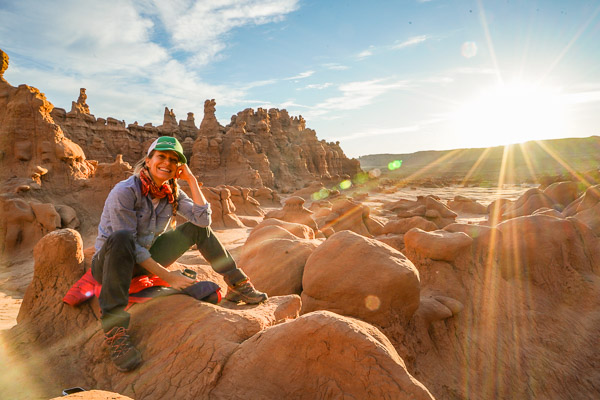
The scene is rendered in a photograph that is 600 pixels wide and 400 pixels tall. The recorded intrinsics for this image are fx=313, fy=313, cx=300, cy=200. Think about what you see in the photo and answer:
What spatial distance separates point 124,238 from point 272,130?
36926 millimetres

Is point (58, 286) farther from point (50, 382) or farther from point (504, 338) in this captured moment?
point (504, 338)

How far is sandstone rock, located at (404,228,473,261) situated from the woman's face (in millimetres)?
3312

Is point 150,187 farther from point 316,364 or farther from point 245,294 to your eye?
point 316,364

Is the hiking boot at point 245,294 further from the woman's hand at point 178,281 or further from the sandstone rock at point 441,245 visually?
the sandstone rock at point 441,245

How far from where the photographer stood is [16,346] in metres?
2.01

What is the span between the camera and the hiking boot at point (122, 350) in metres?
1.77

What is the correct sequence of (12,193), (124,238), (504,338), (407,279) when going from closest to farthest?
(124,238) → (407,279) → (504,338) → (12,193)

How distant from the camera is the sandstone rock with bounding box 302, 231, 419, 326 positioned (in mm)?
2879

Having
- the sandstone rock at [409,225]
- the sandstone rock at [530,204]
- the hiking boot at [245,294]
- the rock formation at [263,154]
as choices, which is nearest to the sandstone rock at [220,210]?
the sandstone rock at [409,225]

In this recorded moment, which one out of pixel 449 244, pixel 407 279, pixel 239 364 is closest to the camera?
pixel 239 364

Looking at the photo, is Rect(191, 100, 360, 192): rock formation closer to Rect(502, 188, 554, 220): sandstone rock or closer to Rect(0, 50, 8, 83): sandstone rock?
Rect(0, 50, 8, 83): sandstone rock

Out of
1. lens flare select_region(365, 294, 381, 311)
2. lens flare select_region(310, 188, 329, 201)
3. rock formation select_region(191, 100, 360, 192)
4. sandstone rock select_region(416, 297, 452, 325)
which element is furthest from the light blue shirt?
rock formation select_region(191, 100, 360, 192)

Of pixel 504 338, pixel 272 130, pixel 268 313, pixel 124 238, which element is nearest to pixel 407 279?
pixel 268 313

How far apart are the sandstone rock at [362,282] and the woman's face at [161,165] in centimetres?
172
